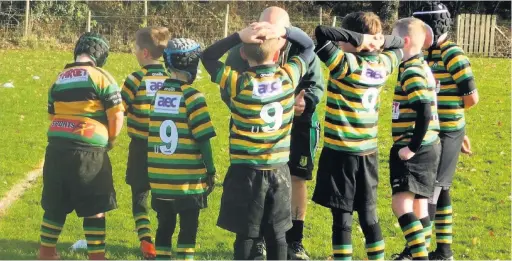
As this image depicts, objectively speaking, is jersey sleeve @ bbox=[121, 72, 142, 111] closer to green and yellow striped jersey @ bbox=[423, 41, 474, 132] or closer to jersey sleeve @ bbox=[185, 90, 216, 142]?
jersey sleeve @ bbox=[185, 90, 216, 142]

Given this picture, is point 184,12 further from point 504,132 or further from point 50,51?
point 504,132

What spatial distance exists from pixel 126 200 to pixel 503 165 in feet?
17.9

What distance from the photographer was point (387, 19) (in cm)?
2622

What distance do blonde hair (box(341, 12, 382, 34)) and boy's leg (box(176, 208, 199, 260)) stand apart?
1760 mm

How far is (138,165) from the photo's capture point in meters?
6.53

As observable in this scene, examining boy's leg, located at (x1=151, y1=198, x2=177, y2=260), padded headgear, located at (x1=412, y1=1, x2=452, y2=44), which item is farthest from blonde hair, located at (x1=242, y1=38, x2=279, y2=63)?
padded headgear, located at (x1=412, y1=1, x2=452, y2=44)

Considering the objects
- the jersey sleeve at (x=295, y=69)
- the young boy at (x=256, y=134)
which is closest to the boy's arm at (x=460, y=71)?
the jersey sleeve at (x=295, y=69)

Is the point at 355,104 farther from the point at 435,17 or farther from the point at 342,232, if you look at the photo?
the point at 435,17

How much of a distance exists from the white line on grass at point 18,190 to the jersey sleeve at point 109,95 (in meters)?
2.88

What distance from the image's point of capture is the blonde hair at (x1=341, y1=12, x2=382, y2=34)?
5727 mm

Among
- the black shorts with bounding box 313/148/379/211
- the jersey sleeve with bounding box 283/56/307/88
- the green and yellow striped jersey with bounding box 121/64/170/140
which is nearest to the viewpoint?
the jersey sleeve with bounding box 283/56/307/88

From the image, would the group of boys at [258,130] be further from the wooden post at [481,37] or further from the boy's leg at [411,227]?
the wooden post at [481,37]

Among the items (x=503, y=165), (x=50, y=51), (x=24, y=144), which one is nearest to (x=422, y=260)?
(x=503, y=165)

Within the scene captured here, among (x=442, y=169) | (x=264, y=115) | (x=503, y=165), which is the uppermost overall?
(x=264, y=115)
